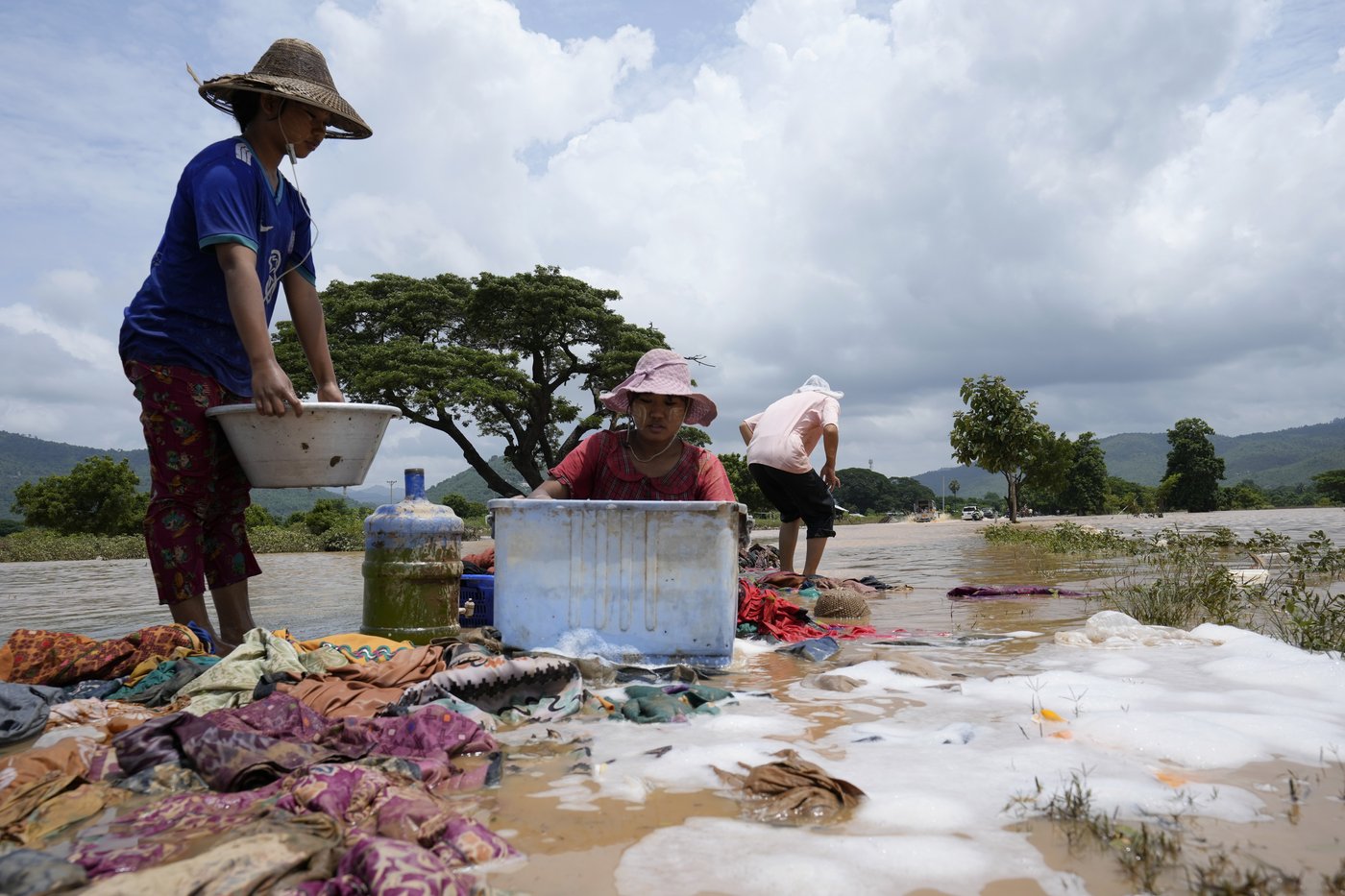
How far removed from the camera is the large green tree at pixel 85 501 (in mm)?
31406

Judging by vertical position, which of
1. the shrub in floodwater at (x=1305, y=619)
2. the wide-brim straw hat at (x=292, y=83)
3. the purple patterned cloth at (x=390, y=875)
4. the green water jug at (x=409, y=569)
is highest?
the wide-brim straw hat at (x=292, y=83)

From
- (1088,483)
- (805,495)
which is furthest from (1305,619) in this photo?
(1088,483)

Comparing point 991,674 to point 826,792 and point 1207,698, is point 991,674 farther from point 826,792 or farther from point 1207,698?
point 826,792

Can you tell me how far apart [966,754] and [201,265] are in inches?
123

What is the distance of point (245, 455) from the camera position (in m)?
3.23

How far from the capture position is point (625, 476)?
13.2ft

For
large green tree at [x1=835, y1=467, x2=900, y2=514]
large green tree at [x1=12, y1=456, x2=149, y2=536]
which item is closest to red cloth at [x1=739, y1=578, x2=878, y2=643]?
large green tree at [x1=12, y1=456, x2=149, y2=536]

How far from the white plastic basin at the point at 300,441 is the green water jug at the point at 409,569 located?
579mm

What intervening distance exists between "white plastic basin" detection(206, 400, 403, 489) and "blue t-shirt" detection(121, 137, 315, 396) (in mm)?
302

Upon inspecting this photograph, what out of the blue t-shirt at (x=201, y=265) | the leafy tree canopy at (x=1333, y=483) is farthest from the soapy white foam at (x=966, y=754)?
the leafy tree canopy at (x=1333, y=483)

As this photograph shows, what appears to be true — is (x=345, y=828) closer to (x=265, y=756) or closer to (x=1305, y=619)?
(x=265, y=756)

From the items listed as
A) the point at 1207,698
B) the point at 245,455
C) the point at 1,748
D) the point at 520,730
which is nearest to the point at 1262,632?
the point at 1207,698

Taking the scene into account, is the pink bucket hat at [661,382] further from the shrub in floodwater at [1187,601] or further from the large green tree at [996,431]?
the large green tree at [996,431]

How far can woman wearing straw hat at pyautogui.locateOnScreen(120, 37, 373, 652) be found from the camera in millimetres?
3123
